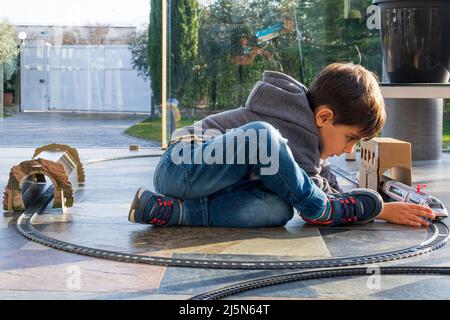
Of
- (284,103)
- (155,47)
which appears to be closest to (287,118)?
(284,103)

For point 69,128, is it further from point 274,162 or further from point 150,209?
point 274,162

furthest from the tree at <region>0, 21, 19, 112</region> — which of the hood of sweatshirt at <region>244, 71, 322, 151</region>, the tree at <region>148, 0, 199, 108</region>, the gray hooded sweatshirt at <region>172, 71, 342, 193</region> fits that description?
the hood of sweatshirt at <region>244, 71, 322, 151</region>

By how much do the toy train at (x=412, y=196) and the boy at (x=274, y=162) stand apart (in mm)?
119

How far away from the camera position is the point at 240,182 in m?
2.54

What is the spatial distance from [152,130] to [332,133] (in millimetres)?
3849

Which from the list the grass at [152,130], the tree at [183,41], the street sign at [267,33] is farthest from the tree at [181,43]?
the street sign at [267,33]

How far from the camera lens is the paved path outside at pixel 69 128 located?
6.48 metres

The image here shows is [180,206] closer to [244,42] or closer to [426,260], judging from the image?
[426,260]

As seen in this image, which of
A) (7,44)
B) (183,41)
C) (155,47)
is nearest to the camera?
(183,41)

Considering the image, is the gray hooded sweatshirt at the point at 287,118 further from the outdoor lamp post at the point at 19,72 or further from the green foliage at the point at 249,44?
the outdoor lamp post at the point at 19,72

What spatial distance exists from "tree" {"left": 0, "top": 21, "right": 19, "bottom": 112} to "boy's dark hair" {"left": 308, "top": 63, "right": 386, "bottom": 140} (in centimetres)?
459

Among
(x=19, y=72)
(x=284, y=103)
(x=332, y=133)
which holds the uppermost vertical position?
(x=19, y=72)
